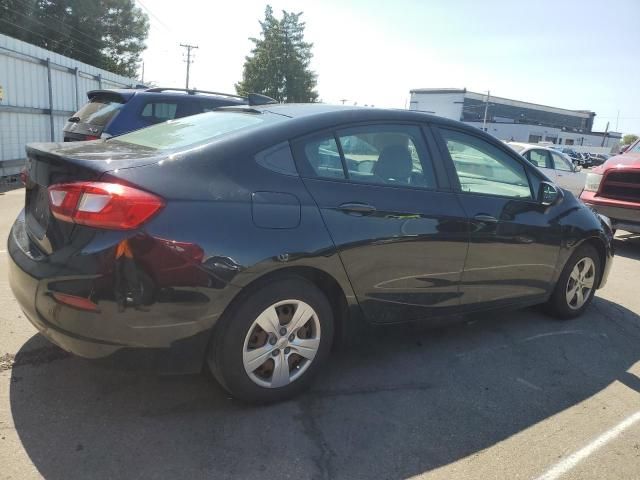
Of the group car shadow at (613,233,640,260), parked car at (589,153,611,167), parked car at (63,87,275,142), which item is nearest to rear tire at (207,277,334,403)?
parked car at (63,87,275,142)

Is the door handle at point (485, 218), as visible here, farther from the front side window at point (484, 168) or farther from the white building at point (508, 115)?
the white building at point (508, 115)

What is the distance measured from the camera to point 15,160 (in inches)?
415

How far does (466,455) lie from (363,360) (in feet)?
3.52

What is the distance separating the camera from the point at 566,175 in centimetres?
1317

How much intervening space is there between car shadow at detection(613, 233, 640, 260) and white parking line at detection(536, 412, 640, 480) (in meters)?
5.37

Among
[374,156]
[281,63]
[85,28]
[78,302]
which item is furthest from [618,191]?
[281,63]

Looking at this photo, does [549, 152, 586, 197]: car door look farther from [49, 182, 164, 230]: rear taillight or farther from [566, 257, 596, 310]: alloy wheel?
[49, 182, 164, 230]: rear taillight

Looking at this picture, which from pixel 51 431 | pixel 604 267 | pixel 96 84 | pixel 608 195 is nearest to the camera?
pixel 51 431

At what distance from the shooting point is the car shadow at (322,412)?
243cm

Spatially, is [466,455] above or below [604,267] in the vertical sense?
below

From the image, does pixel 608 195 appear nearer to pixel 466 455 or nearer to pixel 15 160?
pixel 466 455

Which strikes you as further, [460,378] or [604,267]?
[604,267]

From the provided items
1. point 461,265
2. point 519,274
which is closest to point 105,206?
point 461,265

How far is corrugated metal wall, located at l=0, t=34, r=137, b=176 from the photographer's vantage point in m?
10.2
